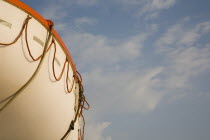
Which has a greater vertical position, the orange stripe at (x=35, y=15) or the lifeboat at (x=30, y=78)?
the orange stripe at (x=35, y=15)

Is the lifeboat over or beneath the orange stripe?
beneath

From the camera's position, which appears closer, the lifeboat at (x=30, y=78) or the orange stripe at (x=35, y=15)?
the lifeboat at (x=30, y=78)

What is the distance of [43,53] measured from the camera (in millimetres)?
3645

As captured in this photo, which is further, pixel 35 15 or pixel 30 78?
pixel 35 15

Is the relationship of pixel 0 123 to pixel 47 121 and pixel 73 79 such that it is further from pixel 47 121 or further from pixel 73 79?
pixel 73 79

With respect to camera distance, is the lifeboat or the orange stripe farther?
the orange stripe

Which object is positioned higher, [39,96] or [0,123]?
[39,96]

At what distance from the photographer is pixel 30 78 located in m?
3.39

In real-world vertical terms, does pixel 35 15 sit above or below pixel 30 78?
above

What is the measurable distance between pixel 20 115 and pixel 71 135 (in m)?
1.43

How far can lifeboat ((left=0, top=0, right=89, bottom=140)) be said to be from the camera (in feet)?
10.5

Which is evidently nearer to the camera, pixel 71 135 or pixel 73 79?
pixel 71 135

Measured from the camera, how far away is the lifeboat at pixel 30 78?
3.20m

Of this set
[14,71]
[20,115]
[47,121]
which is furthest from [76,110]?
[14,71]
